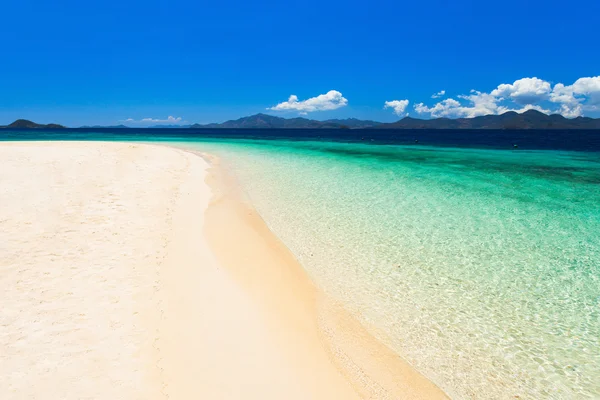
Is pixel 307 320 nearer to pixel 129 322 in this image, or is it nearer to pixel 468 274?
pixel 129 322

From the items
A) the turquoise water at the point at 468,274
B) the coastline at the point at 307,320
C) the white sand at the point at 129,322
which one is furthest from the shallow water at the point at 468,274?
the white sand at the point at 129,322

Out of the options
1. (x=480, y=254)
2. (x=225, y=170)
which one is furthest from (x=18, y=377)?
(x=225, y=170)

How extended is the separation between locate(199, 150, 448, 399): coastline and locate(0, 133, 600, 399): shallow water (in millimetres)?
292

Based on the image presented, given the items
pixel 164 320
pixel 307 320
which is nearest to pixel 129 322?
pixel 164 320

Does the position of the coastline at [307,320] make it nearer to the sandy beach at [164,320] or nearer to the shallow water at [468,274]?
the sandy beach at [164,320]

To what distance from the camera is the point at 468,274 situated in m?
→ 6.84

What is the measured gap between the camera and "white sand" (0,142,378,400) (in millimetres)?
3422

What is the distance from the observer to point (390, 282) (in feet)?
21.2

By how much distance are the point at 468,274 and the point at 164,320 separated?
20.0 feet

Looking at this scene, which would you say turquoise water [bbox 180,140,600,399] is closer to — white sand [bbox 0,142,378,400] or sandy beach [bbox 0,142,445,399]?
sandy beach [bbox 0,142,445,399]

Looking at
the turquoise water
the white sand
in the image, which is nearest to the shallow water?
the turquoise water

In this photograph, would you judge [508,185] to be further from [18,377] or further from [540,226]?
[18,377]

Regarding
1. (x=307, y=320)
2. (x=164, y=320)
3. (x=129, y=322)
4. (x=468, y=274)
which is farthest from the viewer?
(x=468, y=274)

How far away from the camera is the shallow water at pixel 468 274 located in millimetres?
4328
